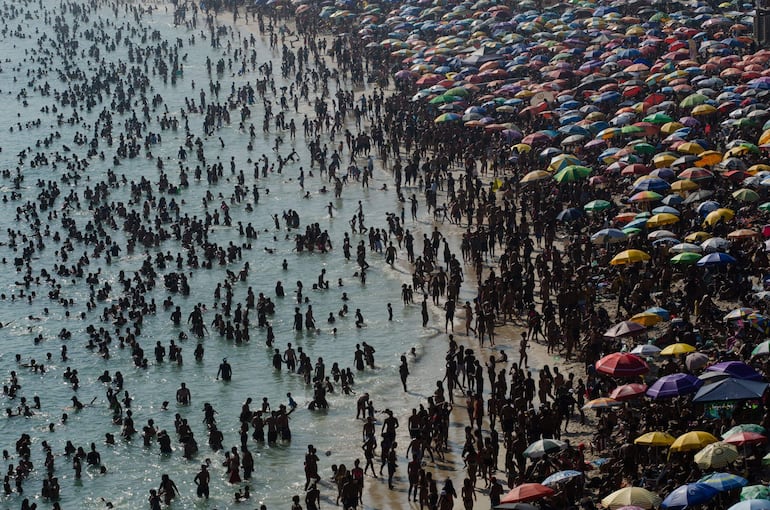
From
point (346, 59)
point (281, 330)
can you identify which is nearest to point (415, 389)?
point (281, 330)

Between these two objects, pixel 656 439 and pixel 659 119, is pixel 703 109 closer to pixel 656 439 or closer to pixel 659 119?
pixel 659 119

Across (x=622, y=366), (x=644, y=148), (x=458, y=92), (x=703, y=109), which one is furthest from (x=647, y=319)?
(x=458, y=92)

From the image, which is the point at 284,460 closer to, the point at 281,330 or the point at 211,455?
the point at 211,455

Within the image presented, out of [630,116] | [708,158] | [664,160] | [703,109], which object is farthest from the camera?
[630,116]

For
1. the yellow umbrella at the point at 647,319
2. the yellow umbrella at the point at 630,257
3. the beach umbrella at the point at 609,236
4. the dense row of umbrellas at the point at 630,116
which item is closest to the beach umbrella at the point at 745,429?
the dense row of umbrellas at the point at 630,116

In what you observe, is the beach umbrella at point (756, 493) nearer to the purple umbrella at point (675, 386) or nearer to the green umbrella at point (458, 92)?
the purple umbrella at point (675, 386)
